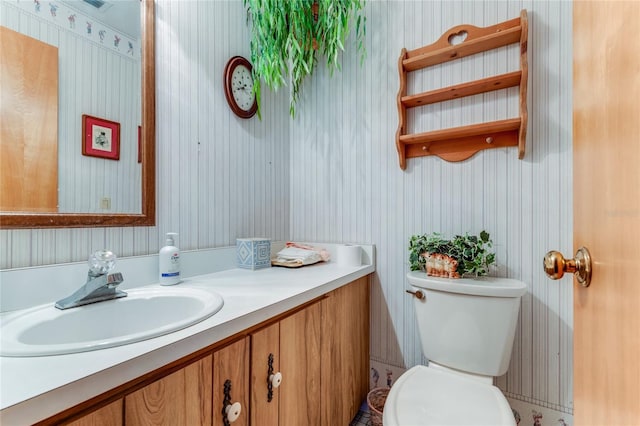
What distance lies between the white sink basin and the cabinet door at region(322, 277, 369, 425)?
0.51 m

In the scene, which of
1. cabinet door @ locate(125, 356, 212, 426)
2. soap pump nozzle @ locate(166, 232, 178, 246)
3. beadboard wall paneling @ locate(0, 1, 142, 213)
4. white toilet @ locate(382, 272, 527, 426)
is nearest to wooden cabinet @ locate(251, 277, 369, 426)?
cabinet door @ locate(125, 356, 212, 426)

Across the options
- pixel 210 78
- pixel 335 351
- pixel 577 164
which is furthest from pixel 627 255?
pixel 210 78

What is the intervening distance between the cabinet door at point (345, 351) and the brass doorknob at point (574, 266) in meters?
0.78

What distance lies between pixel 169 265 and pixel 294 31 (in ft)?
4.04

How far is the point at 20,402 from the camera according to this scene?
397 millimetres

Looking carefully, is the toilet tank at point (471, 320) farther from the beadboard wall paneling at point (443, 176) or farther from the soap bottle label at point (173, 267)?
the soap bottle label at point (173, 267)

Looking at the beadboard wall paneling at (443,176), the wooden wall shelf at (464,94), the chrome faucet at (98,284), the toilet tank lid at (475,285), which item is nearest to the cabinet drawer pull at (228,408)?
the chrome faucet at (98,284)

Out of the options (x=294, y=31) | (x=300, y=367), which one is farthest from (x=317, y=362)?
(x=294, y=31)

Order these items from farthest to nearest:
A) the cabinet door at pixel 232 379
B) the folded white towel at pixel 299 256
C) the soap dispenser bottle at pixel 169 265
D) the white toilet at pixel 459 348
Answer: the folded white towel at pixel 299 256 → the soap dispenser bottle at pixel 169 265 → the white toilet at pixel 459 348 → the cabinet door at pixel 232 379

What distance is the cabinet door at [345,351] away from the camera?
1177mm

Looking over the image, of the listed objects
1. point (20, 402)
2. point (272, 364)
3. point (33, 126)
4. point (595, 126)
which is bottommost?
point (272, 364)

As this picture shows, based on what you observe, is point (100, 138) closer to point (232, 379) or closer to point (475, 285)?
point (232, 379)

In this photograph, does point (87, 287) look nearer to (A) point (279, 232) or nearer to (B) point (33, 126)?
(B) point (33, 126)

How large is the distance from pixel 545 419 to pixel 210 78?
2.03m
